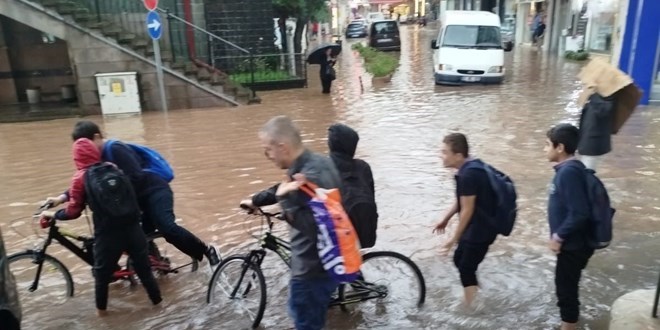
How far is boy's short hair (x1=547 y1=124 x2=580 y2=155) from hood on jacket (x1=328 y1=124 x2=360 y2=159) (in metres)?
1.28

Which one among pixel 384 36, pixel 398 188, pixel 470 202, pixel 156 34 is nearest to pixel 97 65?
pixel 156 34

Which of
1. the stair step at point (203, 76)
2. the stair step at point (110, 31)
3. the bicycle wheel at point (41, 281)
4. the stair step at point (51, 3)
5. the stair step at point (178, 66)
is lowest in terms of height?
the bicycle wheel at point (41, 281)

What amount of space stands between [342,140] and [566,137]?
1.43 meters

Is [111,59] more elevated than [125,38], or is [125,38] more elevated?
[125,38]

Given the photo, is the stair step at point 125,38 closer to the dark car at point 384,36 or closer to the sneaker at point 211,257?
the sneaker at point 211,257

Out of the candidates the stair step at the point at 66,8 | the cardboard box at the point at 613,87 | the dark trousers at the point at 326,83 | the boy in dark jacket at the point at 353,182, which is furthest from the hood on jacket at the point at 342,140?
the dark trousers at the point at 326,83

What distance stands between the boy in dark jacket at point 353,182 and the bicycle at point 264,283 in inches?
12.3

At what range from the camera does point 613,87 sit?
436 centimetres

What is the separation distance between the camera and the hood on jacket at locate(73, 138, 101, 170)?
150 inches

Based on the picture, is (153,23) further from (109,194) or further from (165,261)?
(109,194)

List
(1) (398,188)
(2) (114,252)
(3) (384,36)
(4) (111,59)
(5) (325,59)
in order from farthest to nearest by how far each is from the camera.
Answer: (3) (384,36) → (5) (325,59) → (4) (111,59) → (1) (398,188) → (2) (114,252)

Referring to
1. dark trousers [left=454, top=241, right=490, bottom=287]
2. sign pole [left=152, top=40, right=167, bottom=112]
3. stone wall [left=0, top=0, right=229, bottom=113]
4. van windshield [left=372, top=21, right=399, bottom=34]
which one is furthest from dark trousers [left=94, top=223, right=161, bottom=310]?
van windshield [left=372, top=21, right=399, bottom=34]

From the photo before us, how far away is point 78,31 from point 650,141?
12461 millimetres

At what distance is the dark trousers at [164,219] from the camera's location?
4.45 metres
